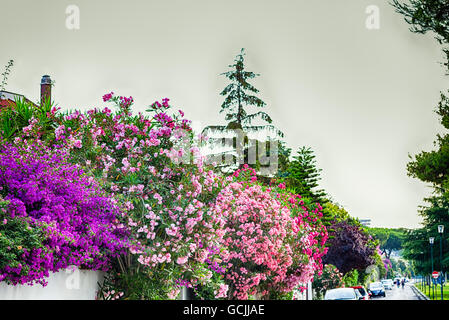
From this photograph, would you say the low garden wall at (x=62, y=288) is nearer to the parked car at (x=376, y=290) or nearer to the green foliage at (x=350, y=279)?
the green foliage at (x=350, y=279)

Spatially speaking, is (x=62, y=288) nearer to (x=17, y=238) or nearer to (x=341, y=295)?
(x=17, y=238)

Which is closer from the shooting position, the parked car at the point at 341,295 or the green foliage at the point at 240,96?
the parked car at the point at 341,295

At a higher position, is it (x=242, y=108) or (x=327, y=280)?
(x=242, y=108)

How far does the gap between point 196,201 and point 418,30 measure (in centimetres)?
1455

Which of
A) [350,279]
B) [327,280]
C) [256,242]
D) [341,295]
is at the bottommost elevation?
[350,279]

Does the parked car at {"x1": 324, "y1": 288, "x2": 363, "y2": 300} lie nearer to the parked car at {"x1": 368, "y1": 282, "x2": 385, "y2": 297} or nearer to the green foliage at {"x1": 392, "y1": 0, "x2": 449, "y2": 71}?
the green foliage at {"x1": 392, "y1": 0, "x2": 449, "y2": 71}

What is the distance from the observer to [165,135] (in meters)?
13.2

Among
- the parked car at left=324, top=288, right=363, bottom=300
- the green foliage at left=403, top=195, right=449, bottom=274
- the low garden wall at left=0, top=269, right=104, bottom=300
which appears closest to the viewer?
the low garden wall at left=0, top=269, right=104, bottom=300

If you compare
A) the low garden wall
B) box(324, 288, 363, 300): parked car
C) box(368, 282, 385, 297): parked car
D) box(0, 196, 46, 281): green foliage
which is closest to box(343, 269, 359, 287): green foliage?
box(368, 282, 385, 297): parked car

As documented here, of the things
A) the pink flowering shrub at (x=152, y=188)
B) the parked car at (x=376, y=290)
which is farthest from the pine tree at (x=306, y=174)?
the pink flowering shrub at (x=152, y=188)

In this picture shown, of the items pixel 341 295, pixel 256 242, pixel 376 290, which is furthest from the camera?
pixel 376 290

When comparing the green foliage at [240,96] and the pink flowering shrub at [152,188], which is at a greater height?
the green foliage at [240,96]

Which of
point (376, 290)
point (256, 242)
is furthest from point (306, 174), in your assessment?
point (256, 242)

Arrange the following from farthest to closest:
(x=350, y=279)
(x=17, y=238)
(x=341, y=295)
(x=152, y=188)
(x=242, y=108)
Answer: (x=350, y=279) → (x=242, y=108) → (x=341, y=295) → (x=152, y=188) → (x=17, y=238)
